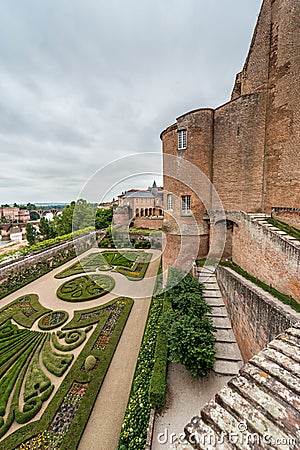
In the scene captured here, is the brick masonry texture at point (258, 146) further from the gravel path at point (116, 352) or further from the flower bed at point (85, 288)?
the flower bed at point (85, 288)

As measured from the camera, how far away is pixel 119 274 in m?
17.3

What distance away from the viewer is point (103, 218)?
3800cm

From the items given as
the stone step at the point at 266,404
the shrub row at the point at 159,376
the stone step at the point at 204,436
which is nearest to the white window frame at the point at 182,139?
the shrub row at the point at 159,376

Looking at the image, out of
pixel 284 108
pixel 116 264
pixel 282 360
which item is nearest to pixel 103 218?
pixel 116 264

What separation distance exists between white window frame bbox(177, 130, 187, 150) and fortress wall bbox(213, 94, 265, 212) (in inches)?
64.8

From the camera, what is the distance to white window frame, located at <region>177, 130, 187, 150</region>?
1174 cm

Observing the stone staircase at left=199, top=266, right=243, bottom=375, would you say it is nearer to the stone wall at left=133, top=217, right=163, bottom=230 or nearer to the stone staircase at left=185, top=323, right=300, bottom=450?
the stone staircase at left=185, top=323, right=300, bottom=450

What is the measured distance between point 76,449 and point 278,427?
5.87 meters

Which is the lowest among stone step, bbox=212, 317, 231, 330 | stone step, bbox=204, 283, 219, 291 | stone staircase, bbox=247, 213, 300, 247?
stone step, bbox=212, 317, 231, 330

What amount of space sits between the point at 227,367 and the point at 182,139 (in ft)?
35.8

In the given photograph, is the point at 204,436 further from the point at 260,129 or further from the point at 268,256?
the point at 260,129

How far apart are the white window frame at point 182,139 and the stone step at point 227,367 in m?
10.3

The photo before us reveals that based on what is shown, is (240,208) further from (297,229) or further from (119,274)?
(119,274)

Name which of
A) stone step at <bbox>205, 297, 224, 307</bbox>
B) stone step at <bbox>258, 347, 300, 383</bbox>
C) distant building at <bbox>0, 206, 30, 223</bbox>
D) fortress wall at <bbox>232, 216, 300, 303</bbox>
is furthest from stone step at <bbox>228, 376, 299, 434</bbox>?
distant building at <bbox>0, 206, 30, 223</bbox>
